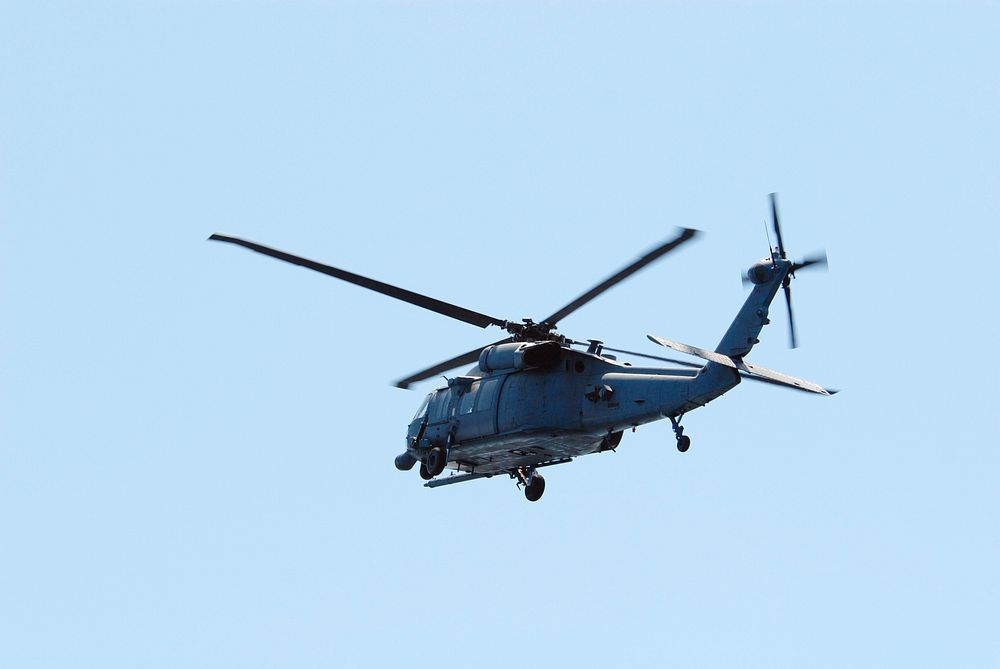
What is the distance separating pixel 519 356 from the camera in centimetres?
4022

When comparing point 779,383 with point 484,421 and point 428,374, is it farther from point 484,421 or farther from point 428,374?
point 428,374

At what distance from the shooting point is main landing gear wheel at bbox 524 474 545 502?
4203cm

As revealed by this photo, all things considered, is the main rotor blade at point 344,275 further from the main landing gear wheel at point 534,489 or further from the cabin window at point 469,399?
the main landing gear wheel at point 534,489

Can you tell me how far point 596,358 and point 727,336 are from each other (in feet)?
13.0

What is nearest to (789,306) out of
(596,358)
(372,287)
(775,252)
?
(775,252)

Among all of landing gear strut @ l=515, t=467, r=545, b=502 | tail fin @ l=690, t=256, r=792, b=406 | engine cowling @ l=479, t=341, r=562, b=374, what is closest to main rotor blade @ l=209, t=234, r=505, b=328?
engine cowling @ l=479, t=341, r=562, b=374

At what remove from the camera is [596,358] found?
3919cm

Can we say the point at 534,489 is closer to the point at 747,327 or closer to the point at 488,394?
the point at 488,394

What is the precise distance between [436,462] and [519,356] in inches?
161

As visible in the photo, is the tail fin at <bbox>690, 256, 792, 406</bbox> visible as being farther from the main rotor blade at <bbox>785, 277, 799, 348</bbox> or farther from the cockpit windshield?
the cockpit windshield

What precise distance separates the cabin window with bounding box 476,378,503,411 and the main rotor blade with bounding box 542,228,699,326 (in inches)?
86.0

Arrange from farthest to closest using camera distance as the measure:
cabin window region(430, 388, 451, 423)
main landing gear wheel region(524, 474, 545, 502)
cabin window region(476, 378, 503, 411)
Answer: cabin window region(430, 388, 451, 423) → main landing gear wheel region(524, 474, 545, 502) → cabin window region(476, 378, 503, 411)

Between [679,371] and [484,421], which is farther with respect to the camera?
[484,421]

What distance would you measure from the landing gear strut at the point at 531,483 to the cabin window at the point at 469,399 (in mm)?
2239
